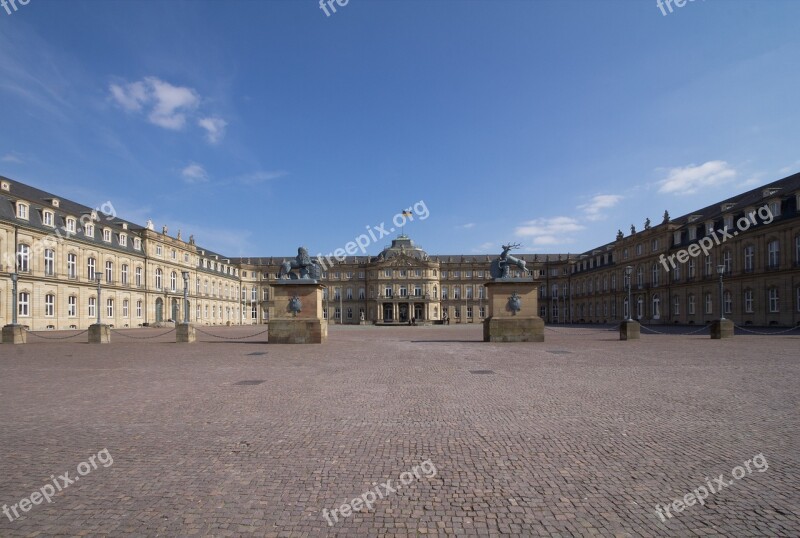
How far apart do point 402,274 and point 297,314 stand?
241 feet

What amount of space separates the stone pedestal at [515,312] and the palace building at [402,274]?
396 inches

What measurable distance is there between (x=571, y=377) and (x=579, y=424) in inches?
→ 194

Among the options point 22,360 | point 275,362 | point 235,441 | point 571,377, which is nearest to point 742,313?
point 571,377

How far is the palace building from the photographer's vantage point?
41250mm

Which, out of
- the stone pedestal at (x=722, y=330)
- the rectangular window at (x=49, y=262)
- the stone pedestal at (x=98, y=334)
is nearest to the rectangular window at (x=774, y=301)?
the stone pedestal at (x=722, y=330)

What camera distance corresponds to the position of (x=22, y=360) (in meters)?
16.5

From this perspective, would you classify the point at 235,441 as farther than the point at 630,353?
No

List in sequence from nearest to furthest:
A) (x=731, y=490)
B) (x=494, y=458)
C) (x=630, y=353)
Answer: (x=731, y=490) → (x=494, y=458) → (x=630, y=353)

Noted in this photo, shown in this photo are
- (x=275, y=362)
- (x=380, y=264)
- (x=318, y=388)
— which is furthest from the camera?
(x=380, y=264)

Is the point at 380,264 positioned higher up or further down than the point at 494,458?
higher up

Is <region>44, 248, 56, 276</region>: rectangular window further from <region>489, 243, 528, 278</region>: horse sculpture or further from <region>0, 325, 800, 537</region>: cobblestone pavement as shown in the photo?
<region>489, 243, 528, 278</region>: horse sculpture

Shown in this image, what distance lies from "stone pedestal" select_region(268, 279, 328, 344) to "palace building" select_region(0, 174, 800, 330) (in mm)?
2212

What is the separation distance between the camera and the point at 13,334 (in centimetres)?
2625

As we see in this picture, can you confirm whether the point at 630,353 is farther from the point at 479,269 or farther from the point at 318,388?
the point at 479,269
